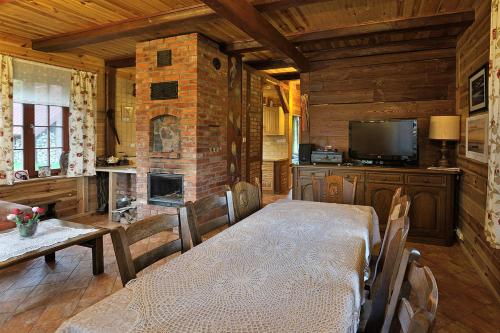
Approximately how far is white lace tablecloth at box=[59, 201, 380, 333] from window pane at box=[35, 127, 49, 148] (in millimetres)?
4197

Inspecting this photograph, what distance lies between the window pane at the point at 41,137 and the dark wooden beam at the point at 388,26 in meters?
3.16

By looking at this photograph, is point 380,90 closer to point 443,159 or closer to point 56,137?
point 443,159

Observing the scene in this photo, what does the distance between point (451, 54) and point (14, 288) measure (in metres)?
5.34

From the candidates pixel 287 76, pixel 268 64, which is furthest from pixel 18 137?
pixel 287 76

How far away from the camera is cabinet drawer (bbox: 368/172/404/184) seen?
13.4 feet

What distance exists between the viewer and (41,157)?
4.86 meters

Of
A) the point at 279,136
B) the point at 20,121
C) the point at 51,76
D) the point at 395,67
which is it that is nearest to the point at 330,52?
the point at 395,67

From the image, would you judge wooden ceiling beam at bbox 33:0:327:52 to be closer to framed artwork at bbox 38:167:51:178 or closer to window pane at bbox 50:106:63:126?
window pane at bbox 50:106:63:126

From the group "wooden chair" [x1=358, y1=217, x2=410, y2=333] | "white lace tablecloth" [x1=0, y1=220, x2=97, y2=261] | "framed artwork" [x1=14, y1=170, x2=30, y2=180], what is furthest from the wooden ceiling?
"wooden chair" [x1=358, y1=217, x2=410, y2=333]

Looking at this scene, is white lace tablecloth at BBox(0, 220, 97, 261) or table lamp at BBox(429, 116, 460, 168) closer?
white lace tablecloth at BBox(0, 220, 97, 261)

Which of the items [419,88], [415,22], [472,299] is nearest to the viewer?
[472,299]

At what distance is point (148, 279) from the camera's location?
1260 millimetres

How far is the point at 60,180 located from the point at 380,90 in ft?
15.6

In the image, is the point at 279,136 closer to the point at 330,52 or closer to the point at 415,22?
the point at 330,52
